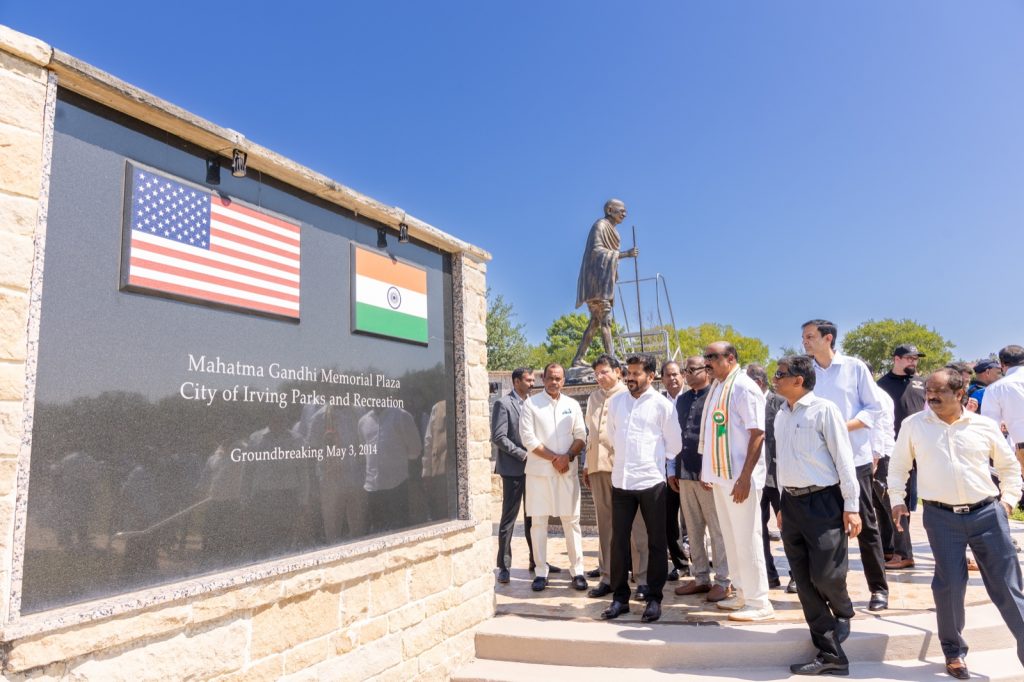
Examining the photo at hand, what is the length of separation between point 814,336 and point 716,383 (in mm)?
882

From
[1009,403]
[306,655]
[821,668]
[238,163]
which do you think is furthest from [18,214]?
[1009,403]

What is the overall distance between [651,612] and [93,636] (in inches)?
126

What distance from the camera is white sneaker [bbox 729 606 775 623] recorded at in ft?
13.4

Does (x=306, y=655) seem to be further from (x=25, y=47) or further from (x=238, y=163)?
(x=25, y=47)

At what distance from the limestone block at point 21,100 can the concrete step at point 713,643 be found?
370 centimetres

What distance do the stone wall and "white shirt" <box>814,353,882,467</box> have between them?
2619 mm

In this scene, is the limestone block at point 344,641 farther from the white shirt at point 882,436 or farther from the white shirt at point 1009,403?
the white shirt at point 1009,403

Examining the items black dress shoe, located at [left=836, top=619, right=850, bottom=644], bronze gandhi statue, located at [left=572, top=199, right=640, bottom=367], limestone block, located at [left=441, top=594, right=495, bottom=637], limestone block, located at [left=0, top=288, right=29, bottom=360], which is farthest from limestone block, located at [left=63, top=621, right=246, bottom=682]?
bronze gandhi statue, located at [left=572, top=199, right=640, bottom=367]

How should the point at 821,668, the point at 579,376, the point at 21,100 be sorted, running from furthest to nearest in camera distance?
the point at 579,376 → the point at 821,668 → the point at 21,100

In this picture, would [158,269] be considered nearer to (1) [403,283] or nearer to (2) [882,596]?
(1) [403,283]

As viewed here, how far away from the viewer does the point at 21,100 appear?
231cm

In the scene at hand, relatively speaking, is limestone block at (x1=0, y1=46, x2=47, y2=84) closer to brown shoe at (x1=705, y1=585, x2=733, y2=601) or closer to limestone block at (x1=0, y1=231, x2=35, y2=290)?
limestone block at (x1=0, y1=231, x2=35, y2=290)

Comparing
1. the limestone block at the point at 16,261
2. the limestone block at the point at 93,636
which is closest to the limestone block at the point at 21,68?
the limestone block at the point at 16,261

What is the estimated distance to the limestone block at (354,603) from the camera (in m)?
3.34
